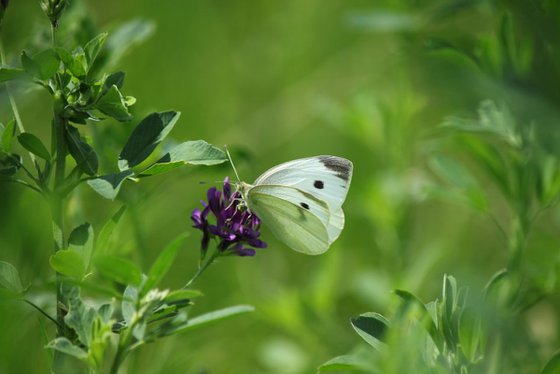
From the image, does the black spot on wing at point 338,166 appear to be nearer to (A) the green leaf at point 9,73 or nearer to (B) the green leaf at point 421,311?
(B) the green leaf at point 421,311

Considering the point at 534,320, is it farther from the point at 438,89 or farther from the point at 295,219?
the point at 438,89

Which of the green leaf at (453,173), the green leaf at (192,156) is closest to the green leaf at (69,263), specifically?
the green leaf at (192,156)

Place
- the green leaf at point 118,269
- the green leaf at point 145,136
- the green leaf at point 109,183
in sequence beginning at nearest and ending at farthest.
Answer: the green leaf at point 118,269 < the green leaf at point 109,183 < the green leaf at point 145,136

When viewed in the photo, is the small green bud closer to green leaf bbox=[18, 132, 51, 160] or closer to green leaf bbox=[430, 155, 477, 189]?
green leaf bbox=[18, 132, 51, 160]

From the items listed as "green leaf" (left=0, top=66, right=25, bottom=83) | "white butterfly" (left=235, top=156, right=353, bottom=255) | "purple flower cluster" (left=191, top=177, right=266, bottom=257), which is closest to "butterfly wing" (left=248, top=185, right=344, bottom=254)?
"white butterfly" (left=235, top=156, right=353, bottom=255)

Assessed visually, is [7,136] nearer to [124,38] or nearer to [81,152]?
[81,152]
